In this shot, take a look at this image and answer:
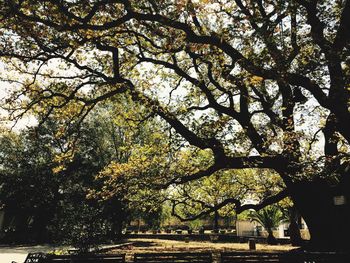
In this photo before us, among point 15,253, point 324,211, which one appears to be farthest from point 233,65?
point 15,253

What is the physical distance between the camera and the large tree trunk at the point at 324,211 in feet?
41.7

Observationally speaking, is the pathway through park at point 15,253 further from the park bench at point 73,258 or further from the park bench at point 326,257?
the park bench at point 326,257

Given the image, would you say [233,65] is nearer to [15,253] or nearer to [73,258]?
[73,258]

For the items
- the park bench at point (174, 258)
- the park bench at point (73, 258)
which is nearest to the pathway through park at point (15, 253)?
the park bench at point (73, 258)

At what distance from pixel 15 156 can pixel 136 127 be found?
96.3 ft

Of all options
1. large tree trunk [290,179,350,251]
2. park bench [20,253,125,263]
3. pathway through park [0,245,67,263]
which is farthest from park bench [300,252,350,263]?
pathway through park [0,245,67,263]

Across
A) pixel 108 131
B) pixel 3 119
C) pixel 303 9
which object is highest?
pixel 108 131

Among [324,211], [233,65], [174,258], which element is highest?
[233,65]

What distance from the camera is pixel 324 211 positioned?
13.3 meters

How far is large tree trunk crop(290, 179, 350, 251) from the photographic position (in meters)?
12.7

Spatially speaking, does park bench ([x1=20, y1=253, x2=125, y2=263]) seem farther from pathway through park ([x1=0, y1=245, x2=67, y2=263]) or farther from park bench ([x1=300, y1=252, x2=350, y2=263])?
pathway through park ([x1=0, y1=245, x2=67, y2=263])

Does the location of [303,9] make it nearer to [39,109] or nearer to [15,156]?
[39,109]

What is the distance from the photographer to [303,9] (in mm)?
11477

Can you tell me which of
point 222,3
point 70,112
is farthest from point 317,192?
point 70,112
